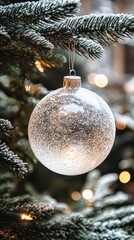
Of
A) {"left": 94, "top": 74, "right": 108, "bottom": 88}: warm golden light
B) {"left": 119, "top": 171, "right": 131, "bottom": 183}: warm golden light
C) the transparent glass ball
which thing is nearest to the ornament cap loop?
the transparent glass ball

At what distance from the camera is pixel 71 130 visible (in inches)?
21.5

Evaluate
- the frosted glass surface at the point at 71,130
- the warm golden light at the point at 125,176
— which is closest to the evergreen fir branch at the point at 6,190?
the frosted glass surface at the point at 71,130

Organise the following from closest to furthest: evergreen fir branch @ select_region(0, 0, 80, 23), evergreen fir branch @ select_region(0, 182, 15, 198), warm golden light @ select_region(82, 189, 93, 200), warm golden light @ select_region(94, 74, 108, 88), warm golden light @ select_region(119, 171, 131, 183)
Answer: evergreen fir branch @ select_region(0, 0, 80, 23)
evergreen fir branch @ select_region(0, 182, 15, 198)
warm golden light @ select_region(82, 189, 93, 200)
warm golden light @ select_region(119, 171, 131, 183)
warm golden light @ select_region(94, 74, 108, 88)

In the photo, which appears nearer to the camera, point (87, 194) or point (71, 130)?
point (71, 130)

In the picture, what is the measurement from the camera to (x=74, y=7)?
52 cm

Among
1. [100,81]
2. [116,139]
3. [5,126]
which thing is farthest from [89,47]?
[100,81]

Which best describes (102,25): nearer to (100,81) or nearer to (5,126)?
(5,126)

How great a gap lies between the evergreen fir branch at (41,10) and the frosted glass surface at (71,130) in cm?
10

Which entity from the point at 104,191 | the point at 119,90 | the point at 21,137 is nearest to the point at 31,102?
the point at 21,137

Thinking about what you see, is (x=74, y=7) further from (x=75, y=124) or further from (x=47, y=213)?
(x=47, y=213)

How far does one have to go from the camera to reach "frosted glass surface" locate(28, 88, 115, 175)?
549mm

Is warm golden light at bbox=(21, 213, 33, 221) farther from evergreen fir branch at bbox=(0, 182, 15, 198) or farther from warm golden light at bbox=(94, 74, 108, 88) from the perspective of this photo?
warm golden light at bbox=(94, 74, 108, 88)

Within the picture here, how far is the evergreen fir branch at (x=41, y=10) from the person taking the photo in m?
0.53

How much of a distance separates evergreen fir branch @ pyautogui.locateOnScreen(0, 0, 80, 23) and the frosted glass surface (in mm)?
100
